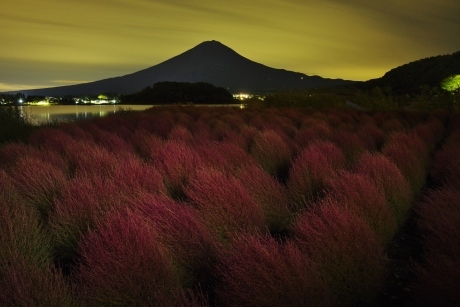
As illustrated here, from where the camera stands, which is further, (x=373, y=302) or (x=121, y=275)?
(x=373, y=302)

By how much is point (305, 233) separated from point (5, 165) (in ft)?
13.3

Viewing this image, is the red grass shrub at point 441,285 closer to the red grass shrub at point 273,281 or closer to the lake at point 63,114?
the red grass shrub at point 273,281

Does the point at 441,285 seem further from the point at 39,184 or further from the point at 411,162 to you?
the point at 411,162

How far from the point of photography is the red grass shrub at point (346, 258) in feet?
8.61

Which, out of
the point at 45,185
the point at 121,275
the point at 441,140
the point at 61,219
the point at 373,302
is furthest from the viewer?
the point at 441,140

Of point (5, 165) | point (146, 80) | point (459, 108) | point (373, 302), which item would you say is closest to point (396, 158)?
point (373, 302)

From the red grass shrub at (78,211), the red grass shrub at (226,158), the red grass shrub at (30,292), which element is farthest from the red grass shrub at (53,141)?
the red grass shrub at (30,292)

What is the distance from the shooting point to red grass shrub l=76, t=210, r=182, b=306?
7.15ft

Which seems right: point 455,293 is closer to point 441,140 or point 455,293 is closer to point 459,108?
point 441,140

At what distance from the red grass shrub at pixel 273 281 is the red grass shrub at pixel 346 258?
31 centimetres

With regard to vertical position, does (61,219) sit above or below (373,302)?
above

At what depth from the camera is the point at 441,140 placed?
10078mm

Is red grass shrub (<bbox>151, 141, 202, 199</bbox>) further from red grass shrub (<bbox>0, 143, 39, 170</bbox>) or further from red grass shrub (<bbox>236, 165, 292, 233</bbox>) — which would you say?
red grass shrub (<bbox>0, 143, 39, 170</bbox>)

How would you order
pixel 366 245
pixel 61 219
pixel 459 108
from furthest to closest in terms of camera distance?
pixel 459 108
pixel 61 219
pixel 366 245
